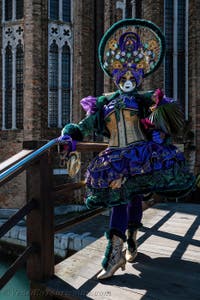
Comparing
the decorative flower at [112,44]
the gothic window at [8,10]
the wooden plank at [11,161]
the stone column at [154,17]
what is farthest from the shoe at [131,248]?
the gothic window at [8,10]

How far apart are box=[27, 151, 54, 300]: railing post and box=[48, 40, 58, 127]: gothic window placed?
948 cm

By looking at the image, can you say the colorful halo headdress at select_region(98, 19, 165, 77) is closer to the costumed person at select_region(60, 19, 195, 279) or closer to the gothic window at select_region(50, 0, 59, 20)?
the costumed person at select_region(60, 19, 195, 279)

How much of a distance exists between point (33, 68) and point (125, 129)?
→ 926 centimetres

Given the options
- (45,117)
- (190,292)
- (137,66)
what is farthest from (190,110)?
(190,292)

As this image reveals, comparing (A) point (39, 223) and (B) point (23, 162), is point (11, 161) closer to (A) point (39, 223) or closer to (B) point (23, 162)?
(B) point (23, 162)

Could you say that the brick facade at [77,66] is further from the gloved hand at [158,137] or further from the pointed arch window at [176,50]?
the gloved hand at [158,137]

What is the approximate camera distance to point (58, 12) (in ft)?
38.1

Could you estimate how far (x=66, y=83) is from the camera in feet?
39.1

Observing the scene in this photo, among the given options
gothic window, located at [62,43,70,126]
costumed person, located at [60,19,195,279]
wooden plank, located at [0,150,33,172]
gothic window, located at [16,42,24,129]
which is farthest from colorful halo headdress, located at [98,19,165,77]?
gothic window, located at [16,42,24,129]

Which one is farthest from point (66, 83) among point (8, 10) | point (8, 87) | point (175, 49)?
point (175, 49)

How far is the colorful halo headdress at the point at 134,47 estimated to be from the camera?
2.66 metres

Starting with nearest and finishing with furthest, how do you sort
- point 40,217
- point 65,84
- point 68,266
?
point 40,217 < point 68,266 < point 65,84

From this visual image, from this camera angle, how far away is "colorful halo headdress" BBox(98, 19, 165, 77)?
2658mm

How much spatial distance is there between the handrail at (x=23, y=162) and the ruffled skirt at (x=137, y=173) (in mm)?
394
